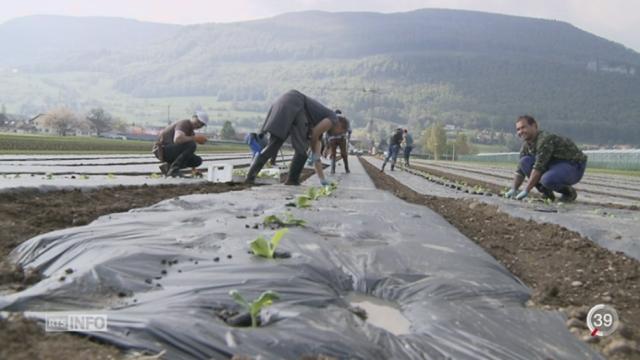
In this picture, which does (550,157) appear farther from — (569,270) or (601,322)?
(601,322)

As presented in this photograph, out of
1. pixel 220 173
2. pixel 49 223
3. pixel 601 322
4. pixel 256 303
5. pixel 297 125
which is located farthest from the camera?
pixel 220 173

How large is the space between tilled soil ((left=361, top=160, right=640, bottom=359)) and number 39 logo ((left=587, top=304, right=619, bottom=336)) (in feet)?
0.09

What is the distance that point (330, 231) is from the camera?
4.13 metres

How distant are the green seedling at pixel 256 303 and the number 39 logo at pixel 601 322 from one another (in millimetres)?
1247

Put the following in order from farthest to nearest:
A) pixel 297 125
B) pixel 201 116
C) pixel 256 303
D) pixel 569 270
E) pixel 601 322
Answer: pixel 201 116
pixel 297 125
pixel 569 270
pixel 601 322
pixel 256 303

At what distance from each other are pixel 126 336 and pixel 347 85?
195131mm

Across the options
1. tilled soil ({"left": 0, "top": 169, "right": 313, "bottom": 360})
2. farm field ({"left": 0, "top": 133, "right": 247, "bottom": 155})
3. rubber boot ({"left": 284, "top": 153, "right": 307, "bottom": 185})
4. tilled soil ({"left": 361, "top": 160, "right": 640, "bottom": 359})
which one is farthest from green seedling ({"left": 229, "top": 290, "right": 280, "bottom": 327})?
farm field ({"left": 0, "top": 133, "right": 247, "bottom": 155})

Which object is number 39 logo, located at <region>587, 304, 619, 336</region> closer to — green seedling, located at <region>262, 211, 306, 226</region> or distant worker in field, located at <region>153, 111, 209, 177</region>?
green seedling, located at <region>262, 211, 306, 226</region>

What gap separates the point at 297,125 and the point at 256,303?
236 inches

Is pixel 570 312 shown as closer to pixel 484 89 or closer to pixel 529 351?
pixel 529 351

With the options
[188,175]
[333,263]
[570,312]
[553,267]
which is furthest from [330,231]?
[188,175]

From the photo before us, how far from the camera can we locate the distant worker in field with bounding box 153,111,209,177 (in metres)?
8.41

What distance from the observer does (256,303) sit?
2080 millimetres

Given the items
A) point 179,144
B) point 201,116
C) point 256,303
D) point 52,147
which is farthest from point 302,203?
point 52,147
